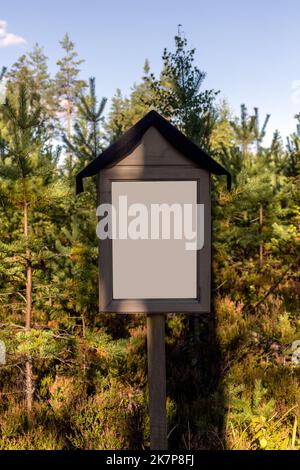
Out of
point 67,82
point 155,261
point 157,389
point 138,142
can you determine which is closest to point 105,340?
point 157,389

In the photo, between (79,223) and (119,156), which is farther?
(79,223)

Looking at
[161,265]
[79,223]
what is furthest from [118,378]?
[161,265]

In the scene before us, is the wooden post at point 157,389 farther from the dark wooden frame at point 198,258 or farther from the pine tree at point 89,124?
the pine tree at point 89,124

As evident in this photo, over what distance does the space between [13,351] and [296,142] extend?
7.95m

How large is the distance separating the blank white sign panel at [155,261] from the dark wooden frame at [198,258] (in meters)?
0.03

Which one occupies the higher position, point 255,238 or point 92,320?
point 255,238

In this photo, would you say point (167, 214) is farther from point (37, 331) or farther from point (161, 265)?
point (37, 331)

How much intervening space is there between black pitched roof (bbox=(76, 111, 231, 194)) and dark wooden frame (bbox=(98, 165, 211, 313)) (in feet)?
0.19

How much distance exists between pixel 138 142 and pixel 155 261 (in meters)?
0.79

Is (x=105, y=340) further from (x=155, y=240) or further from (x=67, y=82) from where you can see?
(x=67, y=82)

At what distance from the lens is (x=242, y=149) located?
891 centimetres

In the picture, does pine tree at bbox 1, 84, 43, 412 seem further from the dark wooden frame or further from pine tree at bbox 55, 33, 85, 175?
pine tree at bbox 55, 33, 85, 175

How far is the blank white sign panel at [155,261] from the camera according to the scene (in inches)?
111

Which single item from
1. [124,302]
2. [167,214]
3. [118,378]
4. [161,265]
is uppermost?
[167,214]
